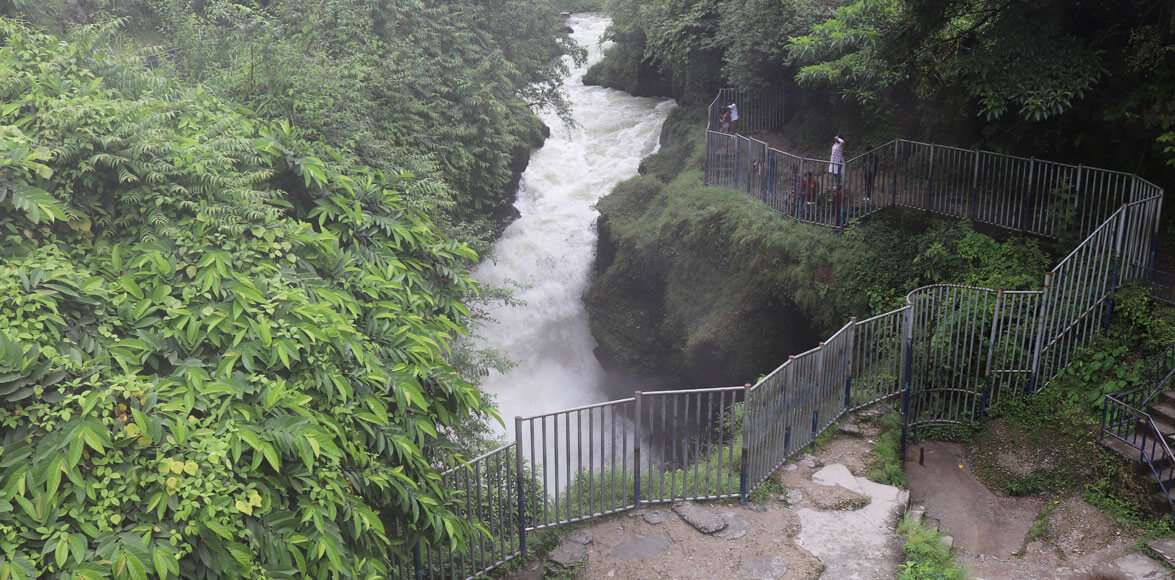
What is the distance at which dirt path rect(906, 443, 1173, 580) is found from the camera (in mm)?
8688

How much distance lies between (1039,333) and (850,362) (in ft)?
8.45

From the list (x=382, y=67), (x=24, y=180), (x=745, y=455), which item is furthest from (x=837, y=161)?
(x=24, y=180)

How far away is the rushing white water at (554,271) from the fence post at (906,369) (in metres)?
9.34

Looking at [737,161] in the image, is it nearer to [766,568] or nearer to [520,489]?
[766,568]

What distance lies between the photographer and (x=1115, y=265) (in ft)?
38.0

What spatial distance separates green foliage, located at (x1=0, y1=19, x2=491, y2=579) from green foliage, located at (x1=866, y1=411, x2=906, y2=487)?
193 inches

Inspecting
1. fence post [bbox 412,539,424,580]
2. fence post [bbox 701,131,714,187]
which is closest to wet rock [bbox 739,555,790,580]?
fence post [bbox 412,539,424,580]

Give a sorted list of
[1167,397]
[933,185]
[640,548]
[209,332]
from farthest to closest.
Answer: [933,185], [1167,397], [640,548], [209,332]

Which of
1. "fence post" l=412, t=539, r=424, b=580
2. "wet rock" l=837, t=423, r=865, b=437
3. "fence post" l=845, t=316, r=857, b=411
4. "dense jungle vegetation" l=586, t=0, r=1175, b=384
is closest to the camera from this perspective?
"fence post" l=412, t=539, r=424, b=580

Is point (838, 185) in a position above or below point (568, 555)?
above

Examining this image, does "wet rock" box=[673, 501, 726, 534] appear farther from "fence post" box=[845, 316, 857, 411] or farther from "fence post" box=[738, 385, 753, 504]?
"fence post" box=[845, 316, 857, 411]

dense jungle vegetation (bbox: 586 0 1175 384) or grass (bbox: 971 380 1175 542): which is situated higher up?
dense jungle vegetation (bbox: 586 0 1175 384)

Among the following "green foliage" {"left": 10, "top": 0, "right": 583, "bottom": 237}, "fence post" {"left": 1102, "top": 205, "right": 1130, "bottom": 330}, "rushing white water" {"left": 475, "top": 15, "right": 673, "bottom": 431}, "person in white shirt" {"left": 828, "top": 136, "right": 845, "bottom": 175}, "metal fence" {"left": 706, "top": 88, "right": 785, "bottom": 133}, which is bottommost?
"rushing white water" {"left": 475, "top": 15, "right": 673, "bottom": 431}

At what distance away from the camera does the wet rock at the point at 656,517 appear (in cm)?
898
